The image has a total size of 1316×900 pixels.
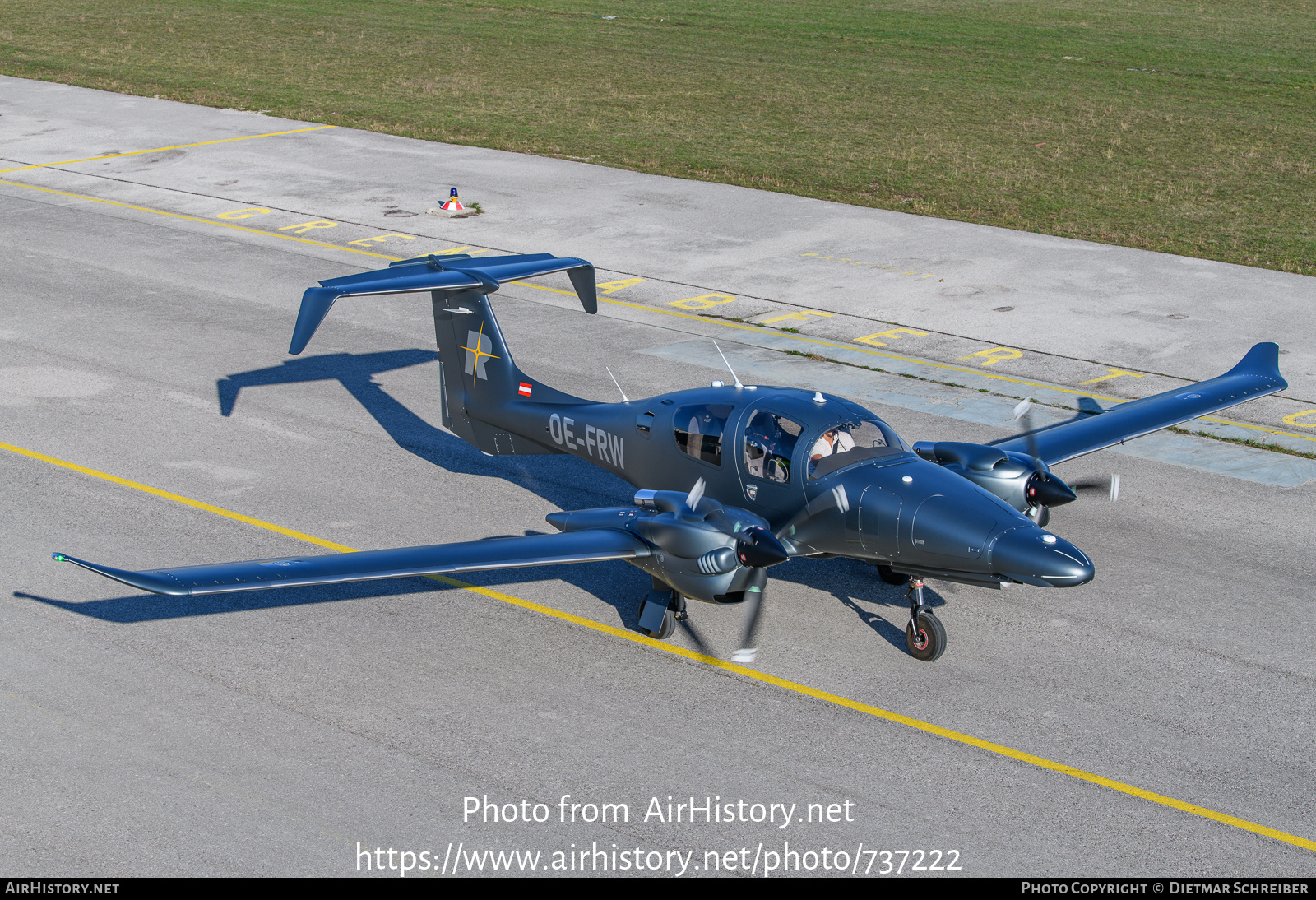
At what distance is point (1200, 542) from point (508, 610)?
9.41 metres

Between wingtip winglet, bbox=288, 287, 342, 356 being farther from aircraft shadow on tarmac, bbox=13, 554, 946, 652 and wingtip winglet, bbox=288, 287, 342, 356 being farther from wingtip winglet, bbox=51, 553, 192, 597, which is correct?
wingtip winglet, bbox=51, 553, 192, 597

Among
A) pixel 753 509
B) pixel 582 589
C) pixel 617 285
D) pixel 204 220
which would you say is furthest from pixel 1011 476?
pixel 204 220

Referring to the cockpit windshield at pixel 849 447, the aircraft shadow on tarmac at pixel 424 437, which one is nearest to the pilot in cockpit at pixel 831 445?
the cockpit windshield at pixel 849 447

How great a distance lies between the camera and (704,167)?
39.4 meters

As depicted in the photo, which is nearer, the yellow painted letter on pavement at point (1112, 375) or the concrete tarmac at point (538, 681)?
the concrete tarmac at point (538, 681)

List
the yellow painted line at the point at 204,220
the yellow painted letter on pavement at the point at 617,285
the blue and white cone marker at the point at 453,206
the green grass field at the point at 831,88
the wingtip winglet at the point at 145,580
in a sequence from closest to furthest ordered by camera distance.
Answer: the wingtip winglet at the point at 145,580 < the yellow painted letter on pavement at the point at 617,285 < the yellow painted line at the point at 204,220 < the blue and white cone marker at the point at 453,206 < the green grass field at the point at 831,88

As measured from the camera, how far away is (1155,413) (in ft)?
61.2

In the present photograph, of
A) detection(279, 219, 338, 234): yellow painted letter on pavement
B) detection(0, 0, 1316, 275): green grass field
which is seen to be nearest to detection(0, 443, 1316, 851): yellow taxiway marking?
detection(279, 219, 338, 234): yellow painted letter on pavement

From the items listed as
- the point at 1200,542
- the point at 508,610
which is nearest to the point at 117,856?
the point at 508,610

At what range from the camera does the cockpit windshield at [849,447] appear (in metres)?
14.6

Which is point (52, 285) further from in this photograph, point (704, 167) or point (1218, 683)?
point (1218, 683)

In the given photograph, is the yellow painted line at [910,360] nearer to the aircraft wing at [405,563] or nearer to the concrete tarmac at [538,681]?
the concrete tarmac at [538,681]

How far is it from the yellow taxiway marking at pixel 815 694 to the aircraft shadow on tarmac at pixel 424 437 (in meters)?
2.97

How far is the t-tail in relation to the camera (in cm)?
1812
